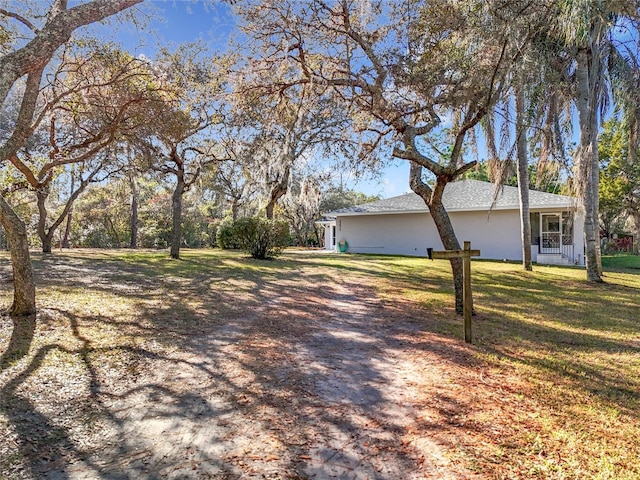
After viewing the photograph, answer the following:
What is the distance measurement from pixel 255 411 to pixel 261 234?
11.4m

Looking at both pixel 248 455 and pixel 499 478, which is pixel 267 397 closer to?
pixel 248 455

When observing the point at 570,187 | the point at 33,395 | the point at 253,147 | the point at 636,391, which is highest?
the point at 253,147

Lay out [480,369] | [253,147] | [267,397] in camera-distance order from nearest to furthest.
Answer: [267,397] < [480,369] < [253,147]

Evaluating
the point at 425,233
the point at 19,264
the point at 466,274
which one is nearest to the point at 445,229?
the point at 466,274

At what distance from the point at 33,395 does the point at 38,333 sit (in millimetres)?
1706

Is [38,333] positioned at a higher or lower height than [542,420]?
higher

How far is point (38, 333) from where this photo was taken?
4520mm

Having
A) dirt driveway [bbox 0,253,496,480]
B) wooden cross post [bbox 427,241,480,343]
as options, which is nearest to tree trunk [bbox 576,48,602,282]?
wooden cross post [bbox 427,241,480,343]

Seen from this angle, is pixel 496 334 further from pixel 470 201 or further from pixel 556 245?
pixel 470 201

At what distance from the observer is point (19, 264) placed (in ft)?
16.7

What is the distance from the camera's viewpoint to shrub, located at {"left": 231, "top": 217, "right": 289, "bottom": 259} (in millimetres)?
14117

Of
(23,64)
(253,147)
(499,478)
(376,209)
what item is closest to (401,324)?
(499,478)

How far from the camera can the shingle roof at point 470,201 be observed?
16.0 meters

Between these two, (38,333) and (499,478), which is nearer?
(499,478)
